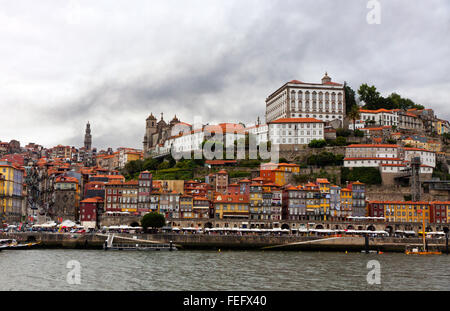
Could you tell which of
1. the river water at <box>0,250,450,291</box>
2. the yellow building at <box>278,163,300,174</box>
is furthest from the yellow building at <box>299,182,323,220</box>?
the river water at <box>0,250,450,291</box>

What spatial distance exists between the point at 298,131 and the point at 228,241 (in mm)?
39554

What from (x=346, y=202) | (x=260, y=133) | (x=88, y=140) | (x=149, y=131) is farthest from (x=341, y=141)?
(x=88, y=140)

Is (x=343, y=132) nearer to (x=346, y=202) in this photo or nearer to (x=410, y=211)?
(x=346, y=202)

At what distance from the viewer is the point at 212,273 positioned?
118 ft

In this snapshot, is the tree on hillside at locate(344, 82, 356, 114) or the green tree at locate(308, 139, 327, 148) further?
the tree on hillside at locate(344, 82, 356, 114)

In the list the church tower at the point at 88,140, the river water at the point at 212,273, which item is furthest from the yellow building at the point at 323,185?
the church tower at the point at 88,140

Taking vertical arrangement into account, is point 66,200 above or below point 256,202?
above

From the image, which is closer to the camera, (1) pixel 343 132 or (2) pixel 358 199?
(2) pixel 358 199

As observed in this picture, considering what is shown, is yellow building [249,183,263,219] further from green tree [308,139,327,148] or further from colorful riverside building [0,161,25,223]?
colorful riverside building [0,161,25,223]

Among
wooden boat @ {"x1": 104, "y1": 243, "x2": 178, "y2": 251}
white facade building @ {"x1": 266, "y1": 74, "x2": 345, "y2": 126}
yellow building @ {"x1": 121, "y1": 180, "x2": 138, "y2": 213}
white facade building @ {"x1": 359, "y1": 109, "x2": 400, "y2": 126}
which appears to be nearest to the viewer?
wooden boat @ {"x1": 104, "y1": 243, "x2": 178, "y2": 251}

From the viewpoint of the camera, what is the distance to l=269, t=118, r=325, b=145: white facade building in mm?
93562

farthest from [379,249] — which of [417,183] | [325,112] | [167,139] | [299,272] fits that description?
[167,139]

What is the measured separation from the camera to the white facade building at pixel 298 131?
93.6 metres

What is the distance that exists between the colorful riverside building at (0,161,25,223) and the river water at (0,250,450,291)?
2874 cm
